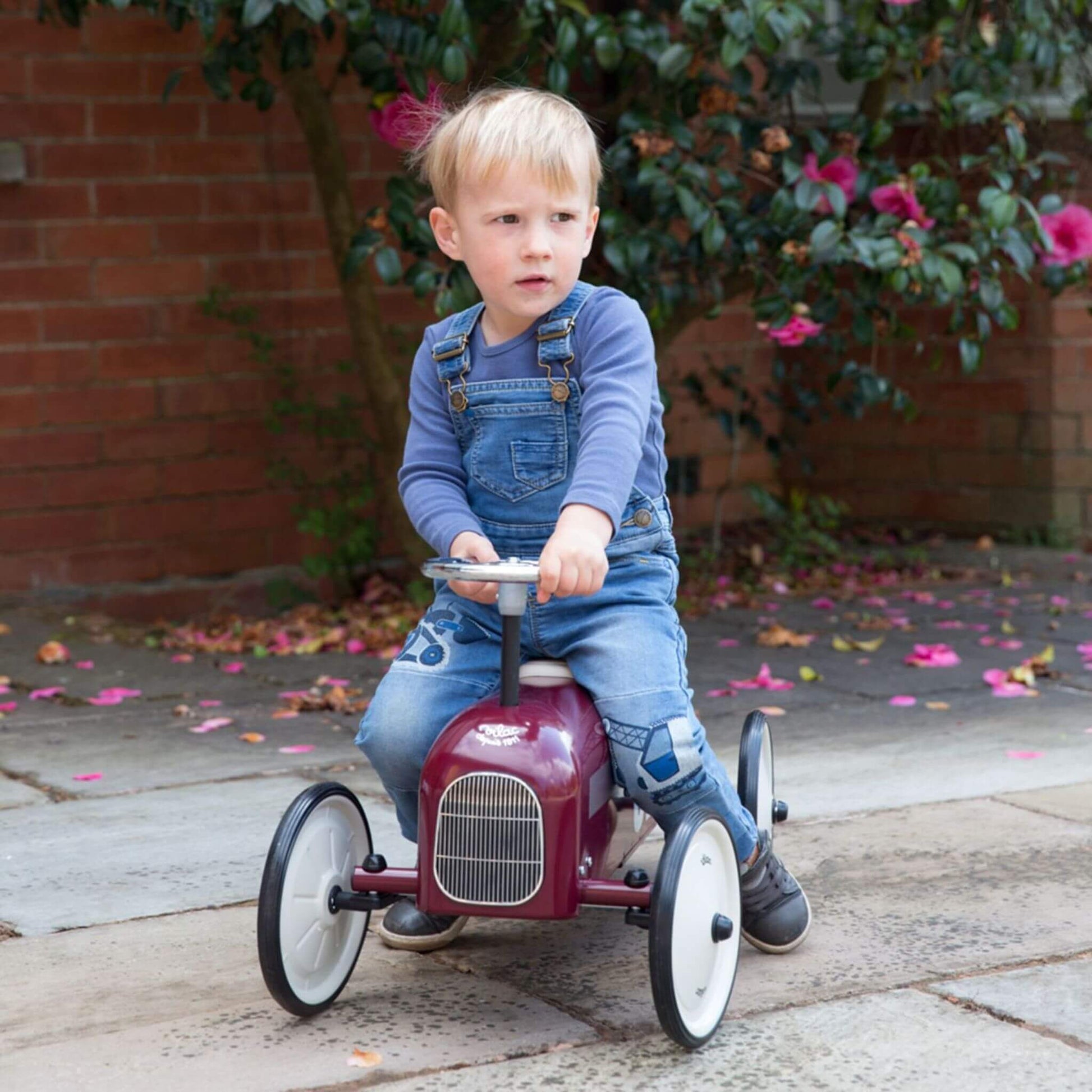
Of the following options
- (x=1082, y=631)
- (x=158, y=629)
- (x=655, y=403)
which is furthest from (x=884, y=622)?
(x=655, y=403)

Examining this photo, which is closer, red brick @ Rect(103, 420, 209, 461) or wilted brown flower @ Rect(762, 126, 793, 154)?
wilted brown flower @ Rect(762, 126, 793, 154)

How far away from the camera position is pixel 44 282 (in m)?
5.82

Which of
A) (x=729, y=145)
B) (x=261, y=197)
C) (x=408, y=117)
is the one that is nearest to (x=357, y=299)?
(x=261, y=197)

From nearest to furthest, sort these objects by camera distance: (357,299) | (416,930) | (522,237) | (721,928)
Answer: (721,928) → (522,237) → (416,930) → (357,299)

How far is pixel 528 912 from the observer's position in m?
2.41

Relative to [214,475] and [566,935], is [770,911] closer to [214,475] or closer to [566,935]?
[566,935]

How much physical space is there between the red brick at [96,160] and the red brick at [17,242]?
20cm

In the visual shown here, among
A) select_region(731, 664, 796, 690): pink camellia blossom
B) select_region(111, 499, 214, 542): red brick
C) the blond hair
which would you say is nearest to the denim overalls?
the blond hair

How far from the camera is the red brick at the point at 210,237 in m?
6.04

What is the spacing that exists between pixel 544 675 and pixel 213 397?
3.82m

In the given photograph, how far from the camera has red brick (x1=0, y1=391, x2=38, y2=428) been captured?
576 centimetres

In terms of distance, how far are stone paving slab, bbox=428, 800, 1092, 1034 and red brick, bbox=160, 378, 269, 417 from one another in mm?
3318

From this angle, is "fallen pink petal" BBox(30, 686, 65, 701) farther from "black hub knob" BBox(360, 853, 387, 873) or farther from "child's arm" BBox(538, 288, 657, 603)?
"child's arm" BBox(538, 288, 657, 603)

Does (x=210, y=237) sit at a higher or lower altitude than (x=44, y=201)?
lower
